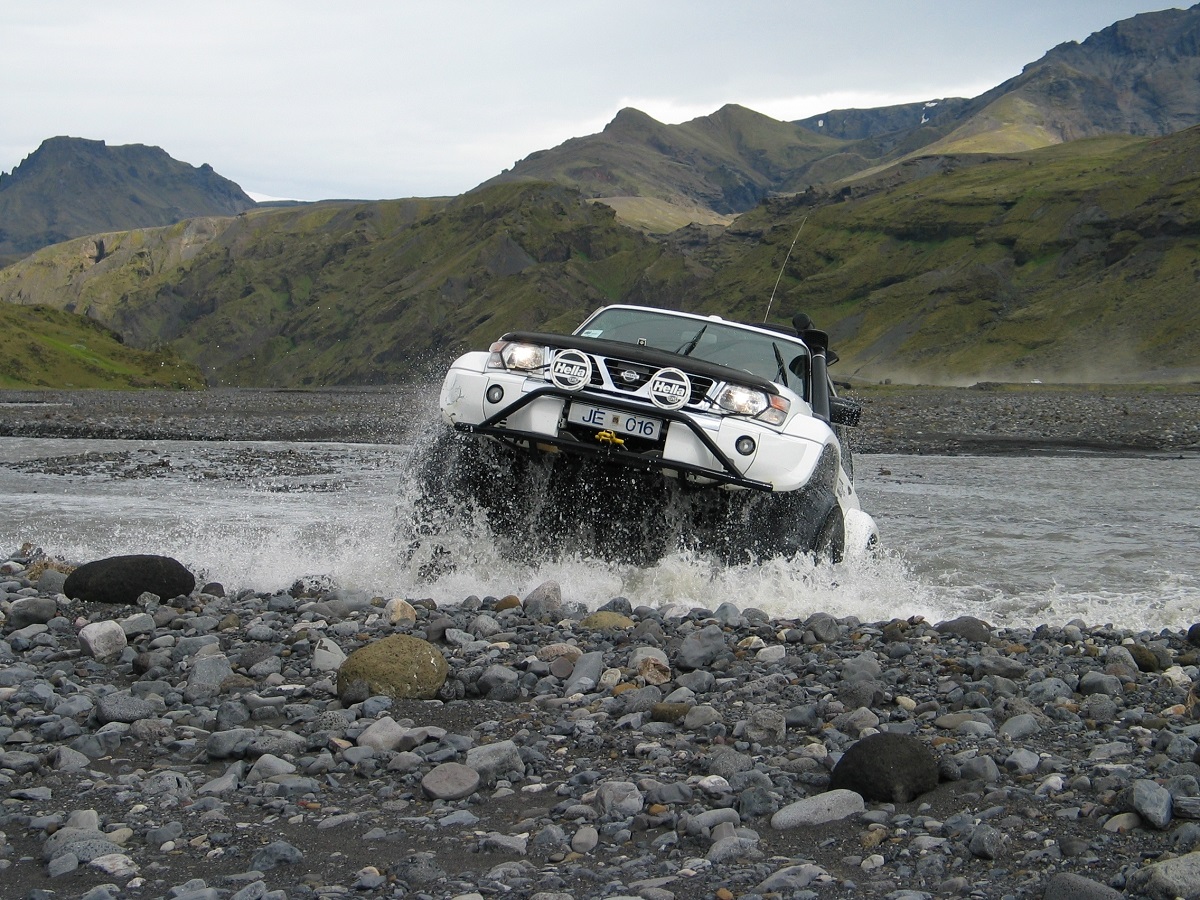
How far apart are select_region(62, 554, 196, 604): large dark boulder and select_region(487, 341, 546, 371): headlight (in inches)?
94.4

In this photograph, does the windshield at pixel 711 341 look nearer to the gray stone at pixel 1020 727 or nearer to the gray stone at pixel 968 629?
the gray stone at pixel 968 629

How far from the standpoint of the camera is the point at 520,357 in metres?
7.46

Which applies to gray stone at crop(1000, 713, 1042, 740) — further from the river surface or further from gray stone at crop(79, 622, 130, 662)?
gray stone at crop(79, 622, 130, 662)

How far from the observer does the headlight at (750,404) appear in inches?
282

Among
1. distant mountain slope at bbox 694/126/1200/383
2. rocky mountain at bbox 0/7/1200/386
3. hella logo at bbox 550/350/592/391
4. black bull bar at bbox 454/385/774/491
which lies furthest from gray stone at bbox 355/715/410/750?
distant mountain slope at bbox 694/126/1200/383

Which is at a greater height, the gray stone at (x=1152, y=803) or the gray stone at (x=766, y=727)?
the gray stone at (x=1152, y=803)

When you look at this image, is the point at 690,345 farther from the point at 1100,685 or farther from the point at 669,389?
the point at 1100,685

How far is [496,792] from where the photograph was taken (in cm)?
421

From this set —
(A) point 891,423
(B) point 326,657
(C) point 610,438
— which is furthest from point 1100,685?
(A) point 891,423

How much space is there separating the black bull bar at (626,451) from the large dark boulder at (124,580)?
2.22 metres

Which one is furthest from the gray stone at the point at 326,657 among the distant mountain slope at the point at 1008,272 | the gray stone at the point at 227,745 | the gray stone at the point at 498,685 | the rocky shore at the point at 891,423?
the distant mountain slope at the point at 1008,272

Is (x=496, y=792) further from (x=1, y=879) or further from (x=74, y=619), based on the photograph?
(x=74, y=619)

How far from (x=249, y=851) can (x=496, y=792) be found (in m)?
0.89

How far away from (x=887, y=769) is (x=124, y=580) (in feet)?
17.0
